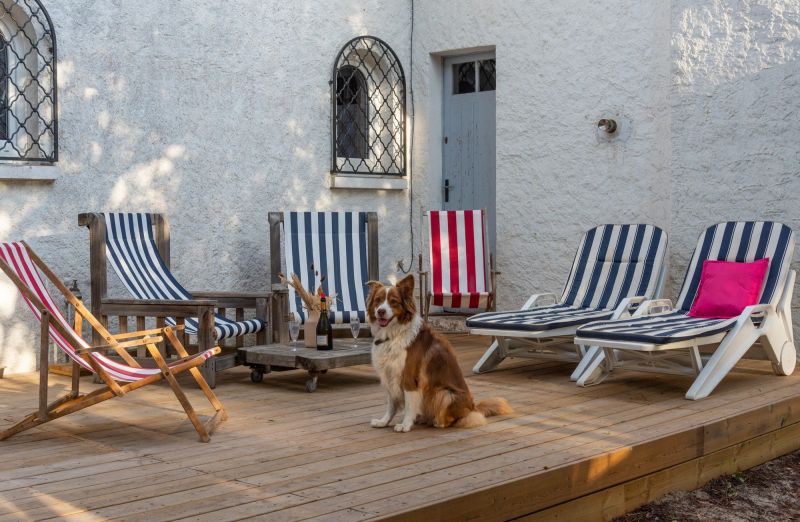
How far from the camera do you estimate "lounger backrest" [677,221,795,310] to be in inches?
223

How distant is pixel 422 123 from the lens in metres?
8.46

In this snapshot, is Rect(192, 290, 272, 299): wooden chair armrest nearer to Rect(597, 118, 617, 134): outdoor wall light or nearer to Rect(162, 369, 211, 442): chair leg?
Rect(162, 369, 211, 442): chair leg

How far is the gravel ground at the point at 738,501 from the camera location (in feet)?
12.7

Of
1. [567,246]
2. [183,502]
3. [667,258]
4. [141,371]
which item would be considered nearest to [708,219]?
[667,258]

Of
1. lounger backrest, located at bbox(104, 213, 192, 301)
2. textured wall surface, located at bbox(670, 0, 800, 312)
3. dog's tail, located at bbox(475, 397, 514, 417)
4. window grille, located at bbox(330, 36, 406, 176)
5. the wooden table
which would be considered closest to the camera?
dog's tail, located at bbox(475, 397, 514, 417)

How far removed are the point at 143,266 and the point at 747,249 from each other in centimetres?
370

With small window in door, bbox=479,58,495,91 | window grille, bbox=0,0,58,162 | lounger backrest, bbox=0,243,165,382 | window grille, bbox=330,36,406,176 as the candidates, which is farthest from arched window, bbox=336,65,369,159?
lounger backrest, bbox=0,243,165,382

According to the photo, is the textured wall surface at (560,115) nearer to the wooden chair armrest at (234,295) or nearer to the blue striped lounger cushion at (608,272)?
the blue striped lounger cushion at (608,272)

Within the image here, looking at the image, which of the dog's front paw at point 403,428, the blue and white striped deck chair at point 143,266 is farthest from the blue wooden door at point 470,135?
the dog's front paw at point 403,428

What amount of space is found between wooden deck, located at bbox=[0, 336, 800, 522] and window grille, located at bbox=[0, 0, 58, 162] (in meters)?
1.55

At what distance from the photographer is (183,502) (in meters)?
3.05

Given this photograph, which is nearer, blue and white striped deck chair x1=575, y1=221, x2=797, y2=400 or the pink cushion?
blue and white striped deck chair x1=575, y1=221, x2=797, y2=400

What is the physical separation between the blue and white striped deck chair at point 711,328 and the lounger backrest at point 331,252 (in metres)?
1.85

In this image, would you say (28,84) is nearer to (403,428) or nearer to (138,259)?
(138,259)
